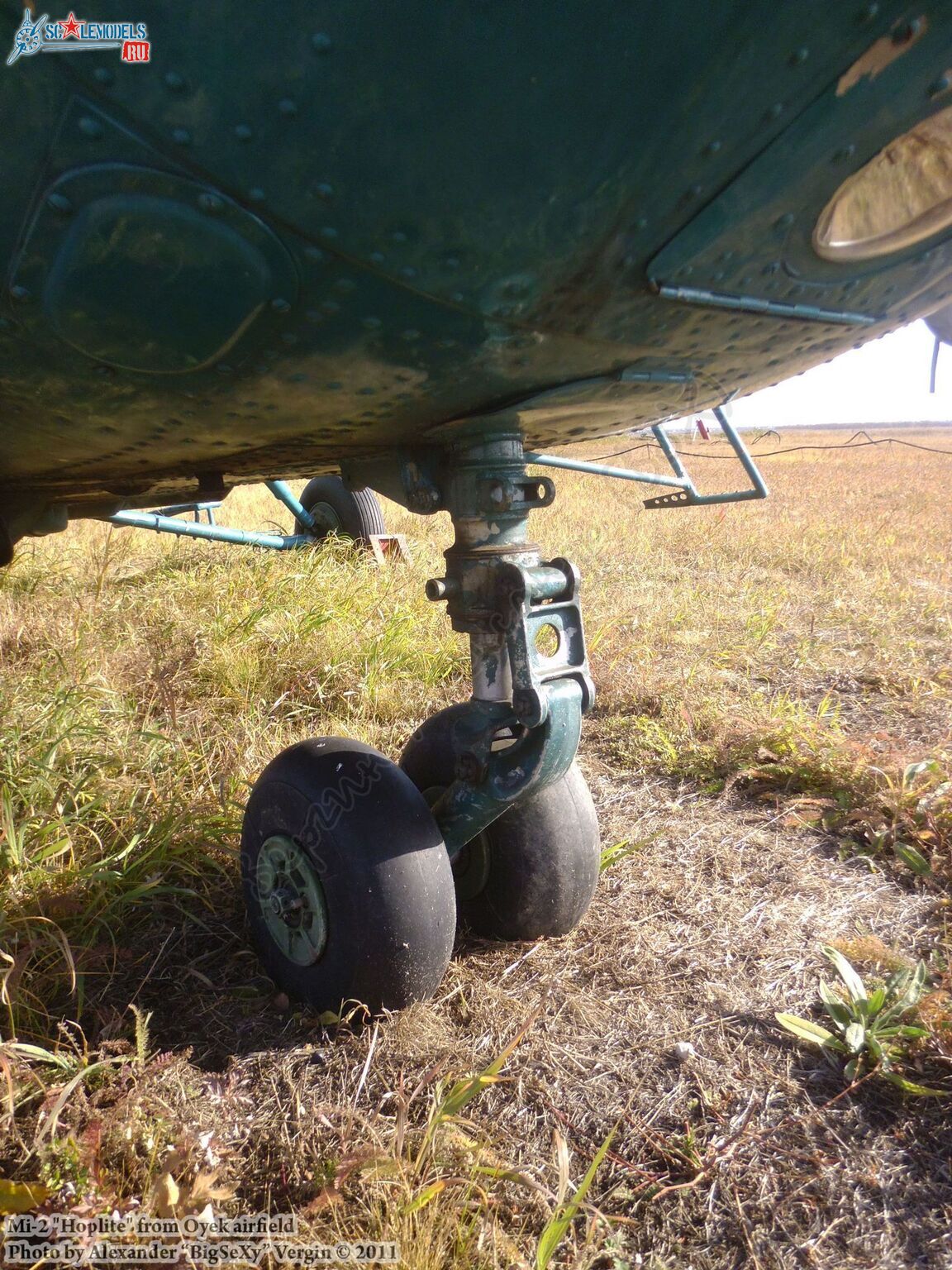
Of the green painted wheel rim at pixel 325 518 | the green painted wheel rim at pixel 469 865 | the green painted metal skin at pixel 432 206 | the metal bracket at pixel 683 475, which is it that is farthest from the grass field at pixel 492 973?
the green painted wheel rim at pixel 325 518

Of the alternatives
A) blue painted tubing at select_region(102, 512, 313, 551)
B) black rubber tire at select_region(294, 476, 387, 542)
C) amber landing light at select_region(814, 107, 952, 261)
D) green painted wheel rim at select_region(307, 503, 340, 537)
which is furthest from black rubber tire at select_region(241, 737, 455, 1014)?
green painted wheel rim at select_region(307, 503, 340, 537)

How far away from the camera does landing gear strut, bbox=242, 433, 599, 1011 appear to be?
4.69 feet

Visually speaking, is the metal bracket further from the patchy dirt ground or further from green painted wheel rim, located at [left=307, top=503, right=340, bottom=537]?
the patchy dirt ground

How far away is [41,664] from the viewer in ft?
9.39

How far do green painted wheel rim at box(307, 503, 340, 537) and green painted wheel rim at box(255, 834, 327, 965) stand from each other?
3904mm

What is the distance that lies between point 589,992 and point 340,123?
152 centimetres

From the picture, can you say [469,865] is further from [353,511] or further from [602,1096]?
[353,511]

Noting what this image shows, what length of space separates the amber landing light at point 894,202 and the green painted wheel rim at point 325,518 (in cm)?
456

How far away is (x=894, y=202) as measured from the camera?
0.93 metres

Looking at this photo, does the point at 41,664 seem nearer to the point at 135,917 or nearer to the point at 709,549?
the point at 135,917

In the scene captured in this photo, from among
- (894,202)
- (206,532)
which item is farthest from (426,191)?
(206,532)

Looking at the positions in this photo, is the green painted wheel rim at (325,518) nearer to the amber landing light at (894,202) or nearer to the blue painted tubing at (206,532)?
the blue painted tubing at (206,532)

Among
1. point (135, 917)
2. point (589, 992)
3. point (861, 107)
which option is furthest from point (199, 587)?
point (861, 107)

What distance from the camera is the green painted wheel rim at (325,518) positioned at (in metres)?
5.39
